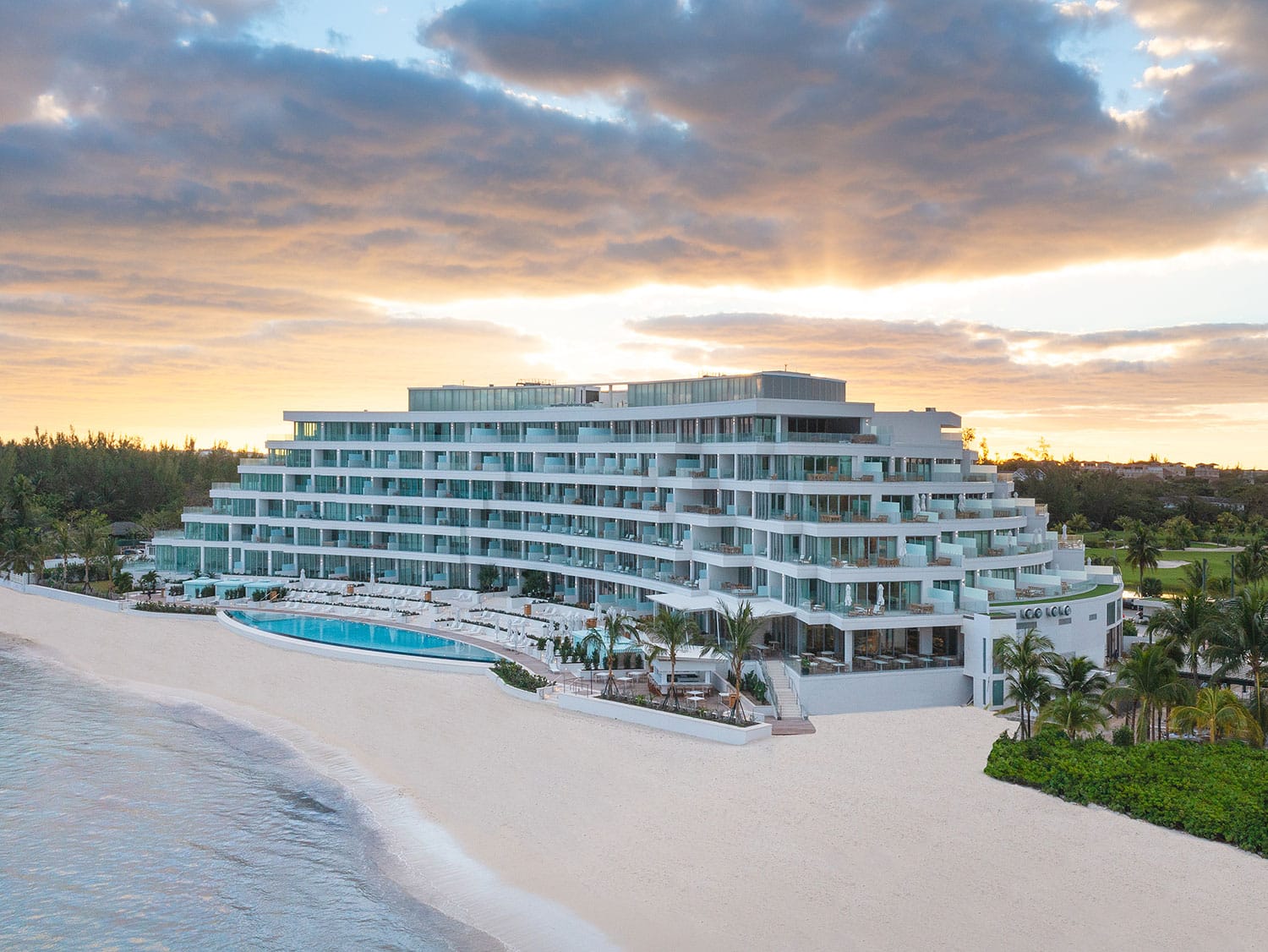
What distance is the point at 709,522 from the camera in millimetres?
59344

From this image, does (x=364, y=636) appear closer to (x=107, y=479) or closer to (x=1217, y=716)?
(x=1217, y=716)

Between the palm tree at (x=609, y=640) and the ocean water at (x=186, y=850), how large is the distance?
1409 centimetres

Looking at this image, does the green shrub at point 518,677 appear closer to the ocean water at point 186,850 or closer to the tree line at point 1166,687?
the ocean water at point 186,850

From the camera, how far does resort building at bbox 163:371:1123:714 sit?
49.5 metres

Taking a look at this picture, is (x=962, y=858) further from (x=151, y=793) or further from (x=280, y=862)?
(x=151, y=793)

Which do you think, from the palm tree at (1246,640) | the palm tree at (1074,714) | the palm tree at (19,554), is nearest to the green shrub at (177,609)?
the palm tree at (19,554)

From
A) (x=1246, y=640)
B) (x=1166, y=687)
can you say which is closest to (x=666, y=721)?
(x=1166, y=687)

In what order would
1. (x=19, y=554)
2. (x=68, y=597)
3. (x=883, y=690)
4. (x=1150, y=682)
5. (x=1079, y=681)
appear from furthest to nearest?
(x=19, y=554), (x=68, y=597), (x=883, y=690), (x=1079, y=681), (x=1150, y=682)

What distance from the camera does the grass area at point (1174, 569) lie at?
8406 centimetres

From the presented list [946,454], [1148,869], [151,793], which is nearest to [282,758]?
[151,793]

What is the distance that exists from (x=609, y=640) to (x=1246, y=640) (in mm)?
→ 27572

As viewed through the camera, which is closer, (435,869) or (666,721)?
(435,869)

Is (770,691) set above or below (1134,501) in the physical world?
below

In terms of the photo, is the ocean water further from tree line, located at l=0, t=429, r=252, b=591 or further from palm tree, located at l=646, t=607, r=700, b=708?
tree line, located at l=0, t=429, r=252, b=591
